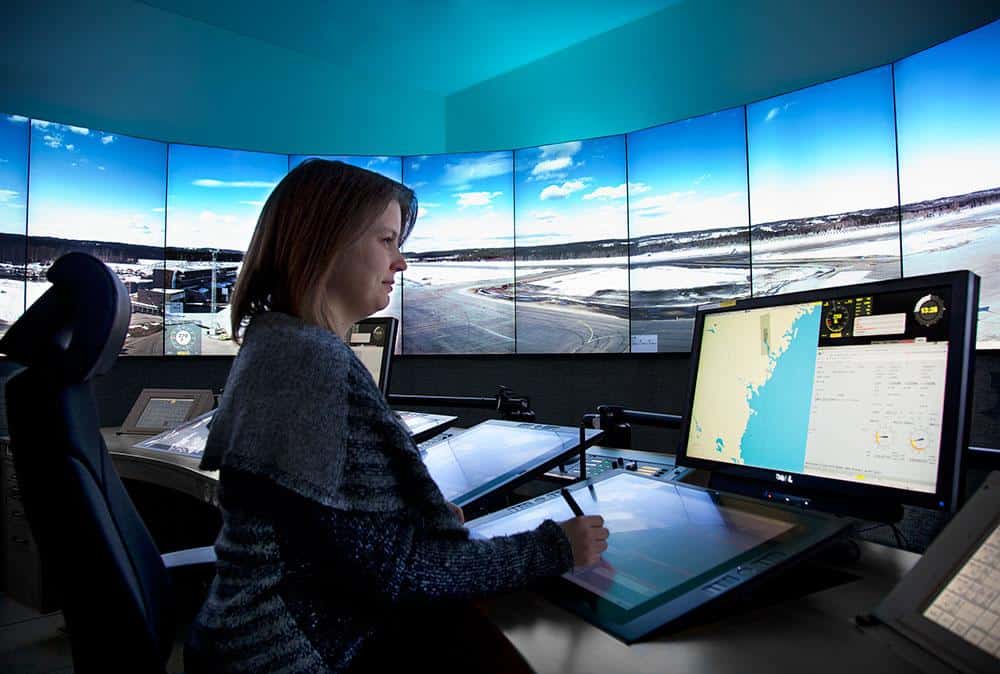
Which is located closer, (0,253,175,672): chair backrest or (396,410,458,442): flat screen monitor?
(0,253,175,672): chair backrest

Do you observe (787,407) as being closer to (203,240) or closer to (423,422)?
(423,422)

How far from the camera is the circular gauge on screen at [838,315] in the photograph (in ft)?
2.68

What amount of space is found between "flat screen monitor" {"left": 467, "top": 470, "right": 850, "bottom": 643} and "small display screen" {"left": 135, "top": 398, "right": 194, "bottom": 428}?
80.8 inches

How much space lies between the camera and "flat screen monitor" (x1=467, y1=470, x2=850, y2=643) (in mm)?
587

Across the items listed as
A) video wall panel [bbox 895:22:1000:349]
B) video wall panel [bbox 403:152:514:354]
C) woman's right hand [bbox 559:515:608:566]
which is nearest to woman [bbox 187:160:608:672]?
woman's right hand [bbox 559:515:608:566]

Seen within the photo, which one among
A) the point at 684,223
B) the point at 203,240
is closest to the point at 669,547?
the point at 684,223

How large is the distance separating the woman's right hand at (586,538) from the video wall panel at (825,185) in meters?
3.09

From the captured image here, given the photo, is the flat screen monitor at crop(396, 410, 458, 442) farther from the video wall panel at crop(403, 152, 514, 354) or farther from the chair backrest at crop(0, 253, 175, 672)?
the video wall panel at crop(403, 152, 514, 354)

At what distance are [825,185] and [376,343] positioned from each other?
2901 mm

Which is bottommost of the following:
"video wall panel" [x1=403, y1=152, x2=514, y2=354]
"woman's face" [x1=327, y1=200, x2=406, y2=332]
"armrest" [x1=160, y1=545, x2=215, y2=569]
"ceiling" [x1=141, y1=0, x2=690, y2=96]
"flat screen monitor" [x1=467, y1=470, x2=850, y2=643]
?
"armrest" [x1=160, y1=545, x2=215, y2=569]

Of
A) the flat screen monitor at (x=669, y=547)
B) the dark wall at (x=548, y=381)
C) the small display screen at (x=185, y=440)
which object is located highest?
the dark wall at (x=548, y=381)

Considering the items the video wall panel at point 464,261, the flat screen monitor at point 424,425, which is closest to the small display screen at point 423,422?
the flat screen monitor at point 424,425

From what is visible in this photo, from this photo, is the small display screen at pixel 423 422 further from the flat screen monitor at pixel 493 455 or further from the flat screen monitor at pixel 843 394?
the flat screen monitor at pixel 843 394

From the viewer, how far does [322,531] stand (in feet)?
2.18
